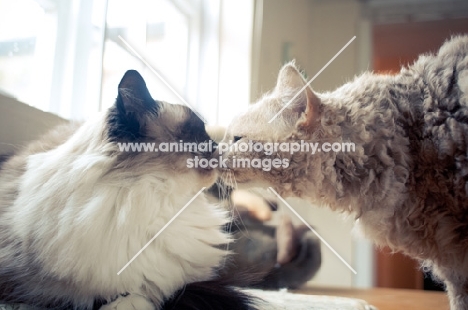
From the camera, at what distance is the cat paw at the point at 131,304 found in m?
0.86

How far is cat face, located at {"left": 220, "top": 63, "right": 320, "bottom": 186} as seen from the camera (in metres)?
0.89

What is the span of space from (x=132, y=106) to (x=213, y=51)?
0.28 m

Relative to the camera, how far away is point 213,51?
3.67ft

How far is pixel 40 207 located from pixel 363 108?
69cm

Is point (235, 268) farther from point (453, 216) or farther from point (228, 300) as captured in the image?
point (453, 216)

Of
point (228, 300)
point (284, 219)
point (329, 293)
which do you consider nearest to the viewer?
point (228, 300)

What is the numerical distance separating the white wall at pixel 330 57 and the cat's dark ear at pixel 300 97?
102 mm

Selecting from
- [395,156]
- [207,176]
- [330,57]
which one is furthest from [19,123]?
[395,156]

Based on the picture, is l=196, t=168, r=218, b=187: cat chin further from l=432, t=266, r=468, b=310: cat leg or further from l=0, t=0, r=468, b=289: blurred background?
l=432, t=266, r=468, b=310: cat leg

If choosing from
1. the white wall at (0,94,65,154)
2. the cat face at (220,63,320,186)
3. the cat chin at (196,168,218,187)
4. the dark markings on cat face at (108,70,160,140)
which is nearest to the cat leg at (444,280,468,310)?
the cat face at (220,63,320,186)

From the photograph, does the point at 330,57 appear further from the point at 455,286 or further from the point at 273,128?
the point at 455,286

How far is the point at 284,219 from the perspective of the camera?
3.81 ft

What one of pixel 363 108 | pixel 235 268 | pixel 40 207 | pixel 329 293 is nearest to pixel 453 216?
pixel 363 108

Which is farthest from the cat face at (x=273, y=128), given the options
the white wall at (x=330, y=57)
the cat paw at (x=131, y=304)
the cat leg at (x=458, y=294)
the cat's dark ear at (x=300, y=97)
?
the cat leg at (x=458, y=294)
